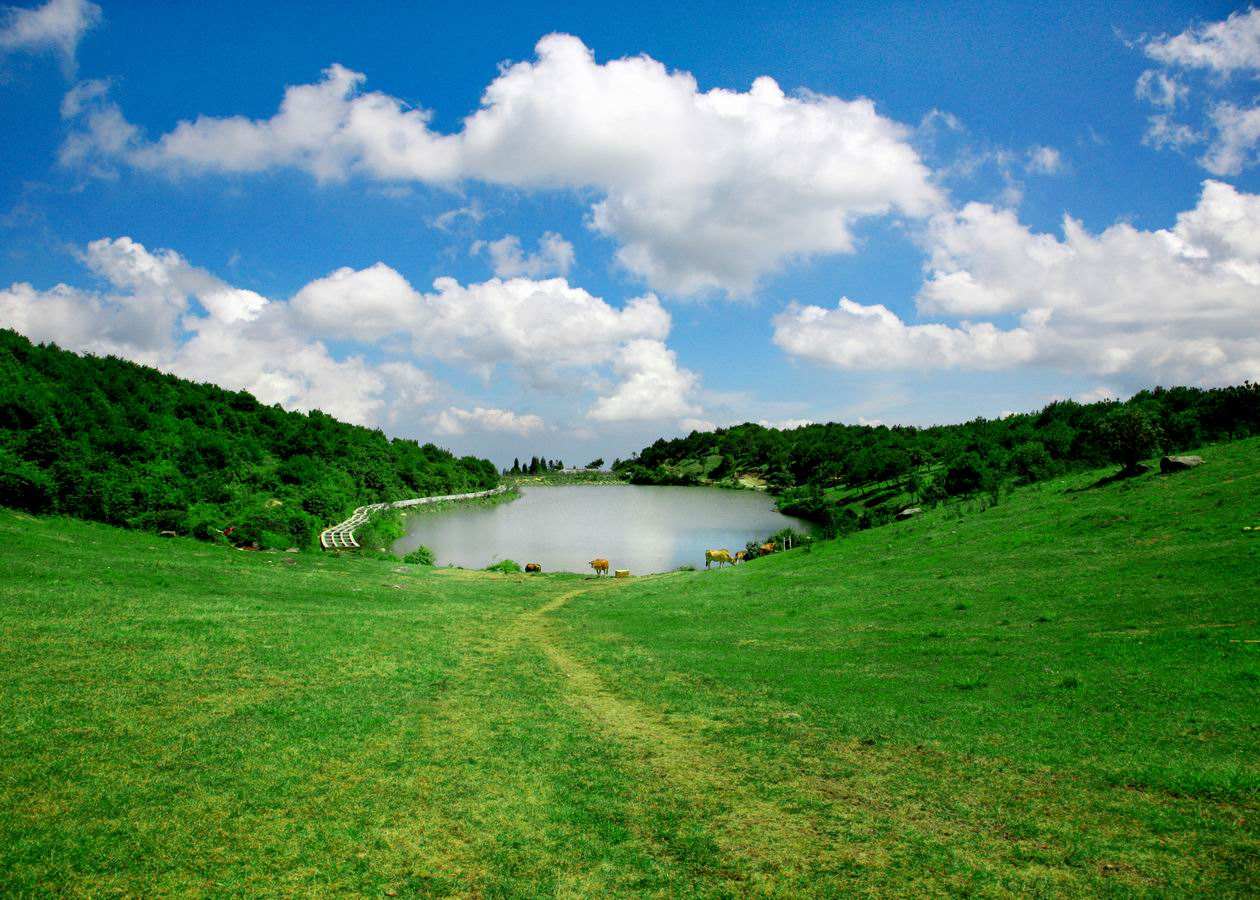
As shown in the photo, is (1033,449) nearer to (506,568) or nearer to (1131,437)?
(1131,437)

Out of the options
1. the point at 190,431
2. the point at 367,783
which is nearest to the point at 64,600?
the point at 367,783

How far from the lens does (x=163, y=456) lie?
6406 centimetres

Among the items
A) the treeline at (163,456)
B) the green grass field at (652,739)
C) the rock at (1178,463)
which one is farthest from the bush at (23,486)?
the rock at (1178,463)

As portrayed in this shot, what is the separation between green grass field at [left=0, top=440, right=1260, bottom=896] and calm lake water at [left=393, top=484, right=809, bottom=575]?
3898cm

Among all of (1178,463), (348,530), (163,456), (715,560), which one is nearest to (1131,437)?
(1178,463)

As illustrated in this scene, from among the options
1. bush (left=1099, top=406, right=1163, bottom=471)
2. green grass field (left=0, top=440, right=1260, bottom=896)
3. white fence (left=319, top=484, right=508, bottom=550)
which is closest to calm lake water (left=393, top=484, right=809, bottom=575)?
white fence (left=319, top=484, right=508, bottom=550)

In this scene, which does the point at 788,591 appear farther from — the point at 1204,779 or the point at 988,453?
the point at 988,453

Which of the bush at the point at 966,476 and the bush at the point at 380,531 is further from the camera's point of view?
the bush at the point at 380,531

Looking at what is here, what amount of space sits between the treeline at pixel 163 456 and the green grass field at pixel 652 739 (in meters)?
18.1

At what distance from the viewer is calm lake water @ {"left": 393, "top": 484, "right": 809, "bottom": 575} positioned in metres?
65.7

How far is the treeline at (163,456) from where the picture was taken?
41.4 meters

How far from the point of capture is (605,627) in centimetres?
2805

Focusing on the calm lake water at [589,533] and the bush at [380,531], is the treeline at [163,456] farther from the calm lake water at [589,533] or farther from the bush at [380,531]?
the calm lake water at [589,533]

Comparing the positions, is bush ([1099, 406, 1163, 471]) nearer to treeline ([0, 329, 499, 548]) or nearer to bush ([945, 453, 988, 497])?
bush ([945, 453, 988, 497])
